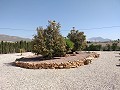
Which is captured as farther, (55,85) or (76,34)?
(76,34)

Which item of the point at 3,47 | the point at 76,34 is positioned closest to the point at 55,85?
the point at 76,34

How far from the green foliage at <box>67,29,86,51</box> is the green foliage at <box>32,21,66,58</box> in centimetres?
548

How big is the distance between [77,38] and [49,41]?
21.8 feet

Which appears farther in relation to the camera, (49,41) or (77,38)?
(77,38)

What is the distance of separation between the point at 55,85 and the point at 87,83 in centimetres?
141

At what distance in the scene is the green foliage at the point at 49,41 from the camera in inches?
574

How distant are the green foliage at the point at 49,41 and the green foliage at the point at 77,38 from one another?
5.48 m

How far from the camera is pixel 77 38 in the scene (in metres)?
20.9

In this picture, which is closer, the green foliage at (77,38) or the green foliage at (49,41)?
the green foliage at (49,41)

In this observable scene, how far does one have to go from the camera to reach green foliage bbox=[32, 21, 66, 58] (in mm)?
14586

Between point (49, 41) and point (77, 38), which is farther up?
point (77, 38)

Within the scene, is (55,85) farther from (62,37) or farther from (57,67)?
(62,37)

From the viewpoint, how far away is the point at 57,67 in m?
12.3

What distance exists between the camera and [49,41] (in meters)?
14.8
